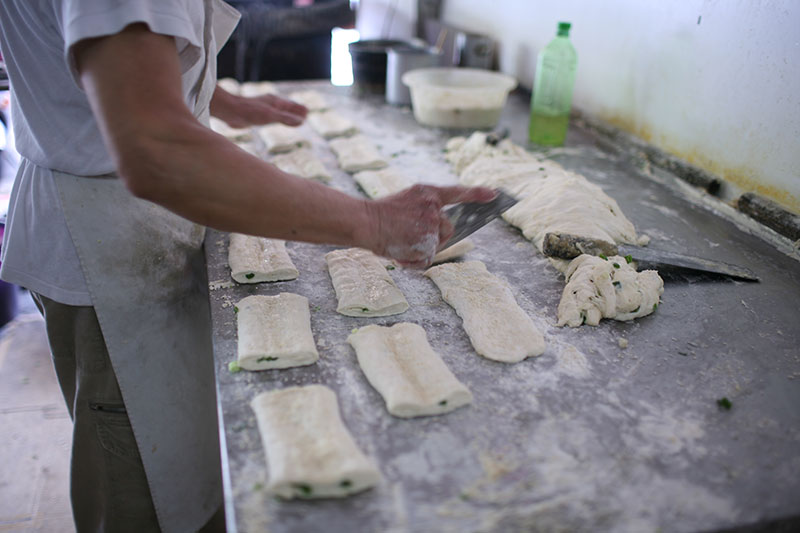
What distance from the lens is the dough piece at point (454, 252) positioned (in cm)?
204

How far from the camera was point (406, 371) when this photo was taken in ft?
4.79

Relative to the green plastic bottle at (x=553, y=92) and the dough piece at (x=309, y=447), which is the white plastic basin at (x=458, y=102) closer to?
the green plastic bottle at (x=553, y=92)

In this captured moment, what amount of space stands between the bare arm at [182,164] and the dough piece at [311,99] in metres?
2.48

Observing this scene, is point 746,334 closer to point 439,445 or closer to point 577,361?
point 577,361

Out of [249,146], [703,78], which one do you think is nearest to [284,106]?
[249,146]

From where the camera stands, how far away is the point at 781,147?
2240mm

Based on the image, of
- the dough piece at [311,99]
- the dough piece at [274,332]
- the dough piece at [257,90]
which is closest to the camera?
the dough piece at [274,332]

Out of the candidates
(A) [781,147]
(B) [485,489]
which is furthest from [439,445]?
(A) [781,147]

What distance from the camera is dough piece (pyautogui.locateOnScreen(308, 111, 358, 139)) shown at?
10.8 ft

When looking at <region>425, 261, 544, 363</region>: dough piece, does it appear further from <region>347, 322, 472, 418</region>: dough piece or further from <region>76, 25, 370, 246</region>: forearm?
<region>76, 25, 370, 246</region>: forearm

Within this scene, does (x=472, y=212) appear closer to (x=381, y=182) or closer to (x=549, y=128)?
(x=381, y=182)

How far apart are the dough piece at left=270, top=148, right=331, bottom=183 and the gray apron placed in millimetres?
750

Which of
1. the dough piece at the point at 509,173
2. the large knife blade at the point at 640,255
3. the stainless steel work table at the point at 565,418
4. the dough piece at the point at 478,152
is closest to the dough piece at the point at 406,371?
the stainless steel work table at the point at 565,418

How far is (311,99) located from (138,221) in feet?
7.84
